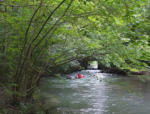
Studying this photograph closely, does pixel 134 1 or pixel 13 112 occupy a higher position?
pixel 134 1

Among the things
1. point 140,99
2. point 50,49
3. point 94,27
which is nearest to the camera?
point 94,27

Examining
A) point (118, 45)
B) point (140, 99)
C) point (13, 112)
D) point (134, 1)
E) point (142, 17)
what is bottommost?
point (140, 99)

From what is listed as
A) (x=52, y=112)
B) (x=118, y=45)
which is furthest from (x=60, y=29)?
(x=52, y=112)

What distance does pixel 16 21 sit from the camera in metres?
4.62

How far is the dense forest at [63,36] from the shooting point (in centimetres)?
334

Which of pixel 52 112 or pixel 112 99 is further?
pixel 112 99

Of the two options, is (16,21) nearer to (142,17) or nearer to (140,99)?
(142,17)

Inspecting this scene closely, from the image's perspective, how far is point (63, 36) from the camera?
615 centimetres

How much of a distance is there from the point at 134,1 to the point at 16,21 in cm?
292

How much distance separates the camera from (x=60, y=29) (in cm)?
495

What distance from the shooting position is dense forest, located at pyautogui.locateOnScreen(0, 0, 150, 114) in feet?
10.9

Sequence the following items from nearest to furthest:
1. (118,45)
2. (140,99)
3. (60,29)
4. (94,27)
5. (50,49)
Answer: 1. (118,45)
2. (94,27)
3. (60,29)
4. (50,49)
5. (140,99)

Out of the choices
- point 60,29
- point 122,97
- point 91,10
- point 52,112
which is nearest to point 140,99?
point 122,97

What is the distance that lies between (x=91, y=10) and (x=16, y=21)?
6.55 feet
